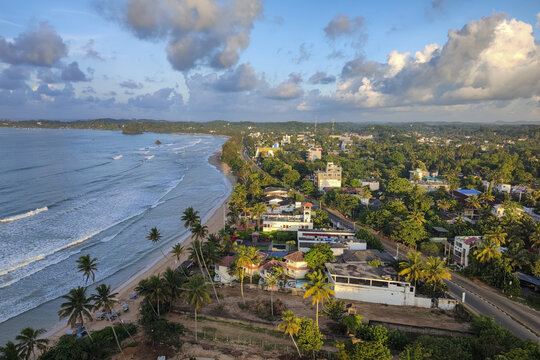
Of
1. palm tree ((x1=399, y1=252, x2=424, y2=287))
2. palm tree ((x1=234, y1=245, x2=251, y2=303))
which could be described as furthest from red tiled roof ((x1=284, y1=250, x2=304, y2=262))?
palm tree ((x1=399, y1=252, x2=424, y2=287))

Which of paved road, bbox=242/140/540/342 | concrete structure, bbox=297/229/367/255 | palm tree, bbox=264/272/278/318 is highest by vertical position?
concrete structure, bbox=297/229/367/255

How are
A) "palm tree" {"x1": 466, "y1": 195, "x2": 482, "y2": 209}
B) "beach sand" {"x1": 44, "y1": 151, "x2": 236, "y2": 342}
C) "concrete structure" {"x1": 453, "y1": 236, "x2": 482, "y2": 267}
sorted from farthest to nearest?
"palm tree" {"x1": 466, "y1": 195, "x2": 482, "y2": 209}, "concrete structure" {"x1": 453, "y1": 236, "x2": 482, "y2": 267}, "beach sand" {"x1": 44, "y1": 151, "x2": 236, "y2": 342}

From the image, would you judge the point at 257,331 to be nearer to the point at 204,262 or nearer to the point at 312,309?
the point at 312,309

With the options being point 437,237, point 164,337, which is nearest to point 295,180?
point 437,237

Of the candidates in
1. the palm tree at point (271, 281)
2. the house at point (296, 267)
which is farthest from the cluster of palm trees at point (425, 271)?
the palm tree at point (271, 281)

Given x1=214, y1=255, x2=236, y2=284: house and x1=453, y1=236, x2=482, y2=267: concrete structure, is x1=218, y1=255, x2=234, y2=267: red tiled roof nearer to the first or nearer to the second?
x1=214, y1=255, x2=236, y2=284: house

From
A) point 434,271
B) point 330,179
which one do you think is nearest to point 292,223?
point 434,271

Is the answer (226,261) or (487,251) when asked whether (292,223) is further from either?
(487,251)

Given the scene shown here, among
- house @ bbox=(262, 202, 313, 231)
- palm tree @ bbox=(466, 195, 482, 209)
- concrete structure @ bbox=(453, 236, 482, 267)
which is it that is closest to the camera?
concrete structure @ bbox=(453, 236, 482, 267)
